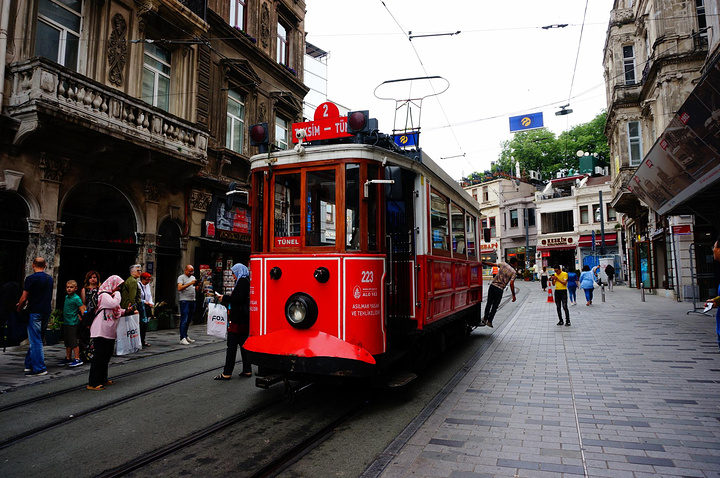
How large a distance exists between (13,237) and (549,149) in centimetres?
5624

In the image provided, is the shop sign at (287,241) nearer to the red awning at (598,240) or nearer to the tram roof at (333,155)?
the tram roof at (333,155)

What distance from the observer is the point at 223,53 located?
16.8 metres

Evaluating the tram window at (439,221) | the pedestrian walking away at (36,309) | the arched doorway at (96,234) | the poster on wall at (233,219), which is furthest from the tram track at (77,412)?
the poster on wall at (233,219)

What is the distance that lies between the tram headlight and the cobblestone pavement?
1.68 metres

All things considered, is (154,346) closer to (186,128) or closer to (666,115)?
(186,128)

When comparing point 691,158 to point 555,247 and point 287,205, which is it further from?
point 555,247

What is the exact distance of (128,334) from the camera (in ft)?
26.2

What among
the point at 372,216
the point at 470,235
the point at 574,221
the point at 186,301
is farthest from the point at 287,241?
the point at 574,221

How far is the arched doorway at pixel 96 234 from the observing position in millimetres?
11438

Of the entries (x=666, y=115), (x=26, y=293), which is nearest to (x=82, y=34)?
(x=26, y=293)

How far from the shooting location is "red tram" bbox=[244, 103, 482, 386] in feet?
17.5

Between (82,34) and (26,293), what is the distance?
8071 millimetres

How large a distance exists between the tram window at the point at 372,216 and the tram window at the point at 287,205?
0.90m

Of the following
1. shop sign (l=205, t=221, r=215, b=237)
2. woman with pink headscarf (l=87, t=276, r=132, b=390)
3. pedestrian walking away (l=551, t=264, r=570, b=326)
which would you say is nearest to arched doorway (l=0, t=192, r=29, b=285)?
woman with pink headscarf (l=87, t=276, r=132, b=390)
